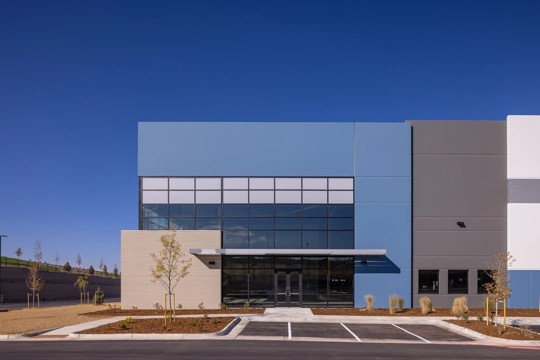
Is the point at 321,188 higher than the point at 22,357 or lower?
higher

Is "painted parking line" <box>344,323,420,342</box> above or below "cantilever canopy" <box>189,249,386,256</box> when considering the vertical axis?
below

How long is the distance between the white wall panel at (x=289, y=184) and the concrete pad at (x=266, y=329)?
7.97 metres

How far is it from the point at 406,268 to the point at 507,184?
7.34m

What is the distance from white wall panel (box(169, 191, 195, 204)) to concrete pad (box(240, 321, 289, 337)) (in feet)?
26.9

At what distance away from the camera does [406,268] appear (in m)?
24.4

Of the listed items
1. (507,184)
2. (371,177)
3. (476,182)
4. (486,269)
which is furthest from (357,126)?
(486,269)

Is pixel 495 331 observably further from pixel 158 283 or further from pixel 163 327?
pixel 158 283

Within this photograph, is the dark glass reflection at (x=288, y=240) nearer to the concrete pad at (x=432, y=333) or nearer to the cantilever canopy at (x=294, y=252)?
the cantilever canopy at (x=294, y=252)

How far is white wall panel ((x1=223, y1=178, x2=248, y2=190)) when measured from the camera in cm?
2475

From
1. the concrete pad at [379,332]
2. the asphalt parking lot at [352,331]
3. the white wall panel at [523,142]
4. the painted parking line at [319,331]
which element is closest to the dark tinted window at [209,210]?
the asphalt parking lot at [352,331]

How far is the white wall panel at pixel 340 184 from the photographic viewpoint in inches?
973

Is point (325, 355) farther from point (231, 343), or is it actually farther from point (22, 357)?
point (22, 357)

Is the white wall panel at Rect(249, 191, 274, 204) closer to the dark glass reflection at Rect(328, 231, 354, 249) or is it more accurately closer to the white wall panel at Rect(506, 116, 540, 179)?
the dark glass reflection at Rect(328, 231, 354, 249)

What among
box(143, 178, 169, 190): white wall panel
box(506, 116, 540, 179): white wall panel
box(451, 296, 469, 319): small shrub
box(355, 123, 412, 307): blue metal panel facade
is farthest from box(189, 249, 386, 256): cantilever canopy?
box(506, 116, 540, 179): white wall panel
